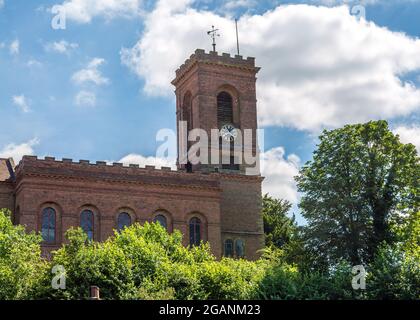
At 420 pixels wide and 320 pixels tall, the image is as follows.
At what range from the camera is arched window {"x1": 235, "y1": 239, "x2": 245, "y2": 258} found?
189 feet

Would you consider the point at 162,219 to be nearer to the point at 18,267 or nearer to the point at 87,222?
the point at 87,222

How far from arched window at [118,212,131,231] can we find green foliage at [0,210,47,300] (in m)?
12.0

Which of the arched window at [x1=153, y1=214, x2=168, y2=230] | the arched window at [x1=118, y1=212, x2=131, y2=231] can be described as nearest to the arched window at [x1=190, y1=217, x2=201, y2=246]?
the arched window at [x1=153, y1=214, x2=168, y2=230]

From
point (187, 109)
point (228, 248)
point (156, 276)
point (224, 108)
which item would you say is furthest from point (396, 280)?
point (187, 109)

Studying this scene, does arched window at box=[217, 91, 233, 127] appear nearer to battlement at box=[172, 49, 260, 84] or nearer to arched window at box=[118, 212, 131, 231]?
battlement at box=[172, 49, 260, 84]

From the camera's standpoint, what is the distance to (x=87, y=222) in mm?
52250

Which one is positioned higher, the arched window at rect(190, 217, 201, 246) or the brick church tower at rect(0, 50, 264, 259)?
the brick church tower at rect(0, 50, 264, 259)

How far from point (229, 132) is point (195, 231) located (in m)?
10.1

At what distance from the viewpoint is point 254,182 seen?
6038cm

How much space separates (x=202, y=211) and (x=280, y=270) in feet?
51.2

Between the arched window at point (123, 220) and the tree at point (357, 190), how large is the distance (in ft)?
41.4

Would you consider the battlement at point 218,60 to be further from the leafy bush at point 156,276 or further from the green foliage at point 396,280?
the green foliage at point 396,280

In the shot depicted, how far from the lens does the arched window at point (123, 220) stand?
53.3m
